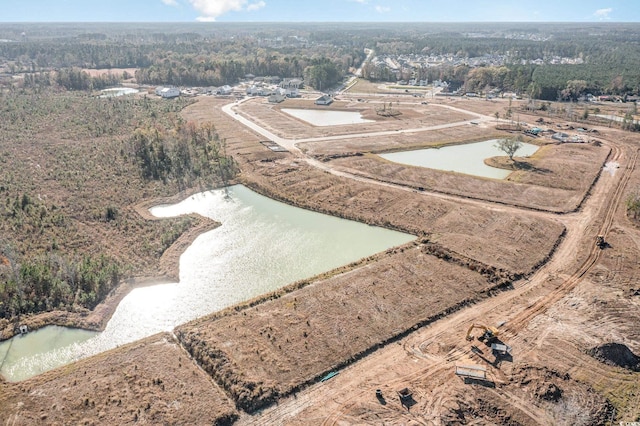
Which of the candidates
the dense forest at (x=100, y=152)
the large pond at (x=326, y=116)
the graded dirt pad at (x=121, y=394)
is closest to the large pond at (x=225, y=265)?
the graded dirt pad at (x=121, y=394)

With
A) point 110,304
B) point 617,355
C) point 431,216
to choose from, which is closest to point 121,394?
point 110,304

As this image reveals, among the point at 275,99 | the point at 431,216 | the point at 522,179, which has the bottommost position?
the point at 431,216

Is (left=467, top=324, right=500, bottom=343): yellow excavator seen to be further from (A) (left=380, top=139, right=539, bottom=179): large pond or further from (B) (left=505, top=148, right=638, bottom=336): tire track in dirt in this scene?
(A) (left=380, top=139, right=539, bottom=179): large pond

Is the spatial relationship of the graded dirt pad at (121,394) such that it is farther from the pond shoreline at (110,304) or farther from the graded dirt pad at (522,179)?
the graded dirt pad at (522,179)

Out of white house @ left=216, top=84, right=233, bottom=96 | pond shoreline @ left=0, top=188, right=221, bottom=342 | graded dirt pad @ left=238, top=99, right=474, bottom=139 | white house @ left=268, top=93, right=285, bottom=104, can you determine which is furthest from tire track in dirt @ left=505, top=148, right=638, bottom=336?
white house @ left=216, top=84, right=233, bottom=96

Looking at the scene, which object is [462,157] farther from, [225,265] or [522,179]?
[225,265]

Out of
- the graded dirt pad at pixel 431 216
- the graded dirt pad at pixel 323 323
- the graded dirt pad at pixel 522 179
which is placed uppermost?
the graded dirt pad at pixel 522 179

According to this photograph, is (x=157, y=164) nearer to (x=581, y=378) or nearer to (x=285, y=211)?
(x=285, y=211)
